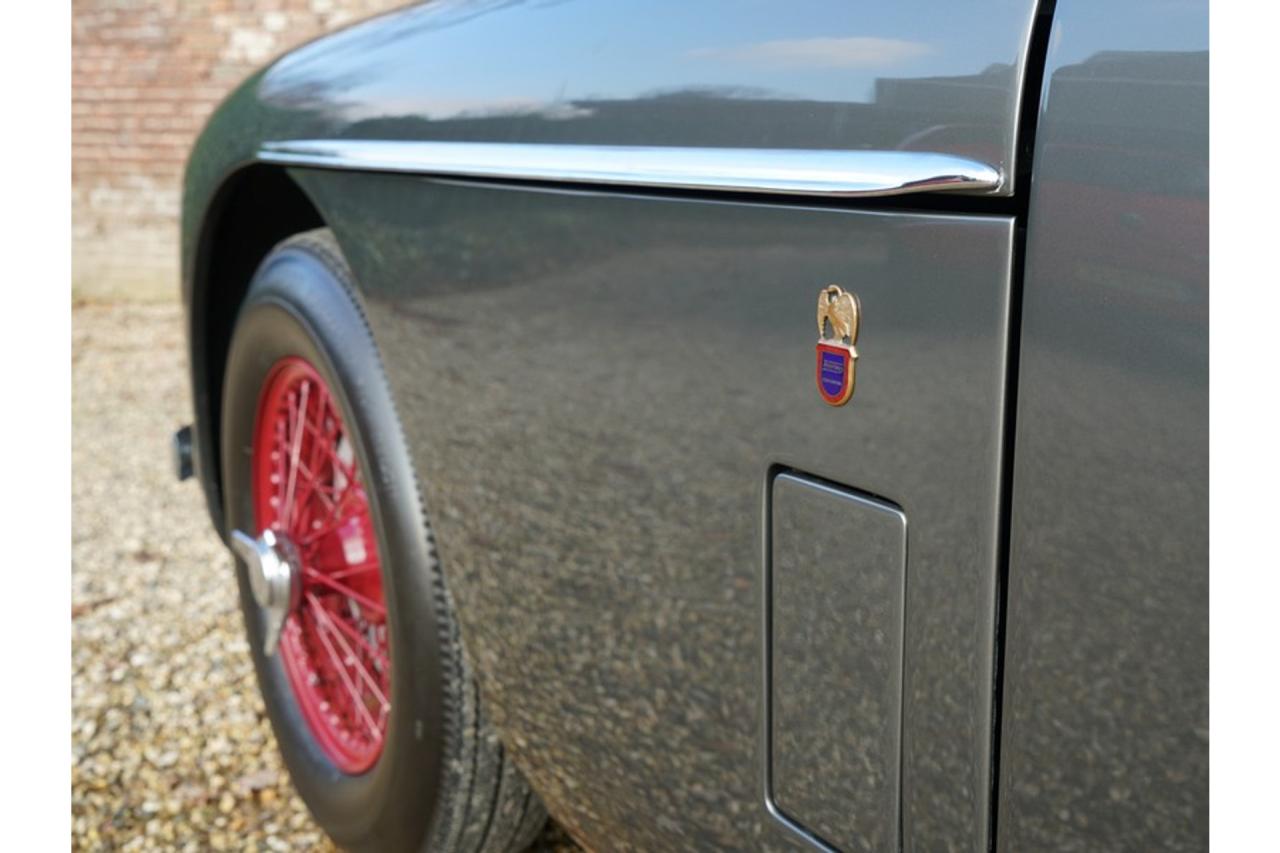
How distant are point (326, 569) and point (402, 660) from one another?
0.40 meters

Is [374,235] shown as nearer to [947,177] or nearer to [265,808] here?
[947,177]

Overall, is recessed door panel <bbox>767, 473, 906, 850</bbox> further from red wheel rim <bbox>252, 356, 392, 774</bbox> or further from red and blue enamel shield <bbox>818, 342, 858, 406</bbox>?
red wheel rim <bbox>252, 356, 392, 774</bbox>

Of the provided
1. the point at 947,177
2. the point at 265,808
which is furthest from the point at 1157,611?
the point at 265,808

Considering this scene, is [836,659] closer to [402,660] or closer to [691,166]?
[691,166]

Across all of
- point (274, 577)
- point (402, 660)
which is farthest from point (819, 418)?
point (274, 577)

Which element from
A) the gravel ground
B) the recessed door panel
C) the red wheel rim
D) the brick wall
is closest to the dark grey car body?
the recessed door panel

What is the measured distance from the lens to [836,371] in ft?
3.66

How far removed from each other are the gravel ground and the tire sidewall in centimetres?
41

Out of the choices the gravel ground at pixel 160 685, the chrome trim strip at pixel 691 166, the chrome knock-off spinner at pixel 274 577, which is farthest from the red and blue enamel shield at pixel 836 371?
the gravel ground at pixel 160 685

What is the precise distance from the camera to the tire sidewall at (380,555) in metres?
1.87

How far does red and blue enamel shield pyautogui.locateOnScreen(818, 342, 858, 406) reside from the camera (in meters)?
1.10

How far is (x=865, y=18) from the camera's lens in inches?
44.4

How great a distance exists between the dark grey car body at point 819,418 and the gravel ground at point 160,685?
0.99 m
